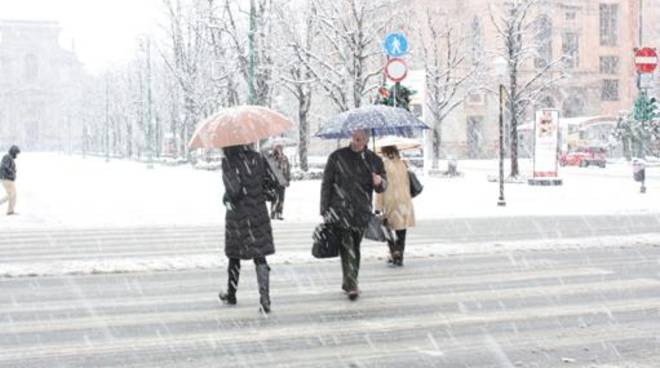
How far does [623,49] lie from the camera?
232 ft

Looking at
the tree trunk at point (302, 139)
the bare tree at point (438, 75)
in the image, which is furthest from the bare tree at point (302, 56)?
the bare tree at point (438, 75)

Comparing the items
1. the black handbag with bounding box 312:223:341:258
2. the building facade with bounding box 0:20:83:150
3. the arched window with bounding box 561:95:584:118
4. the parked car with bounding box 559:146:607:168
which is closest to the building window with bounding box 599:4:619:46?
the arched window with bounding box 561:95:584:118

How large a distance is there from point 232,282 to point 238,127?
1559mm

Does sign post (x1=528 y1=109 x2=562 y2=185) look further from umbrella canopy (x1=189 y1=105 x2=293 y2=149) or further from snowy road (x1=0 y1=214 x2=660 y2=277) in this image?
umbrella canopy (x1=189 y1=105 x2=293 y2=149)

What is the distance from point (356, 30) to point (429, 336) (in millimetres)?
27570

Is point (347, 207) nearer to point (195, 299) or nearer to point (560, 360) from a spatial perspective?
point (195, 299)

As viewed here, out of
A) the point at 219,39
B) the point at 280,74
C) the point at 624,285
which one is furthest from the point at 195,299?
the point at 219,39

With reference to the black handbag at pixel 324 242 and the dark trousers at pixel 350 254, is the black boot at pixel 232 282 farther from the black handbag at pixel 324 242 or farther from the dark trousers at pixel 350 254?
the dark trousers at pixel 350 254

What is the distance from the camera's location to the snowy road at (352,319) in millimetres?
6305

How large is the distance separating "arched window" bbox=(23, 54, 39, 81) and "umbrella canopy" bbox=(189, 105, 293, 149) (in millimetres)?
111954

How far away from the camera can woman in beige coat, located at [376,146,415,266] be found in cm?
1075

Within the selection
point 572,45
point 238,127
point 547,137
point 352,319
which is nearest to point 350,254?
point 352,319

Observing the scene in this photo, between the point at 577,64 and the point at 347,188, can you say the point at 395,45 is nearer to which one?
the point at 347,188

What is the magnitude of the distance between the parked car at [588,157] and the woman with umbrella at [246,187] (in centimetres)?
4556
